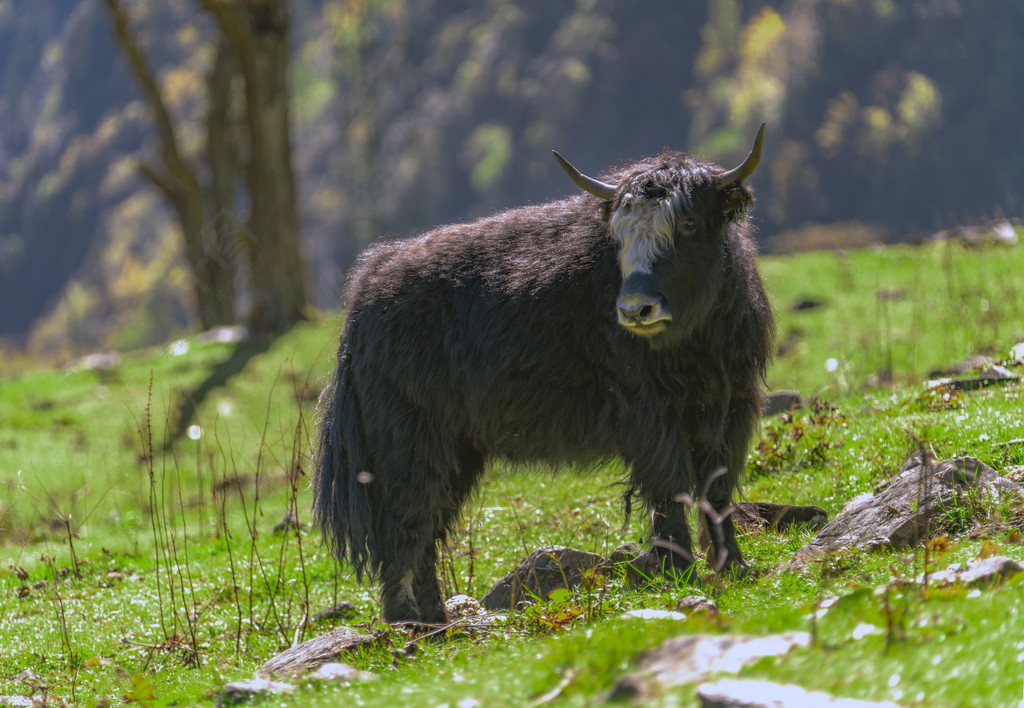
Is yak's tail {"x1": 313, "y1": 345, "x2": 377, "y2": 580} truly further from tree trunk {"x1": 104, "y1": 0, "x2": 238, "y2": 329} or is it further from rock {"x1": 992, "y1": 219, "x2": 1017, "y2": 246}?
tree trunk {"x1": 104, "y1": 0, "x2": 238, "y2": 329}

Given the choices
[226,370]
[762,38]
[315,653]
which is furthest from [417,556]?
[762,38]

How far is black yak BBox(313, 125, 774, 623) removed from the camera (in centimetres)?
573

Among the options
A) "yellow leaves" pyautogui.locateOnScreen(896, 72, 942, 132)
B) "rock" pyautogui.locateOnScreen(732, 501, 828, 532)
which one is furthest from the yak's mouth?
"yellow leaves" pyautogui.locateOnScreen(896, 72, 942, 132)

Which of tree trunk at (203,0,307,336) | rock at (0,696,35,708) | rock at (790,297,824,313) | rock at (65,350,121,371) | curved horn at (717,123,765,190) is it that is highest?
tree trunk at (203,0,307,336)

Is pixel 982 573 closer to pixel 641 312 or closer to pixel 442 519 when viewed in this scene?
pixel 641 312

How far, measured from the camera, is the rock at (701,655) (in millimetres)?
3549

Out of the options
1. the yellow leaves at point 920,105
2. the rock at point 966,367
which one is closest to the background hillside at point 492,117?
the yellow leaves at point 920,105

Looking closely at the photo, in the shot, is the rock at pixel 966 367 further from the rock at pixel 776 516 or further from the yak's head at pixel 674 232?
the yak's head at pixel 674 232

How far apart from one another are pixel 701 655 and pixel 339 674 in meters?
1.84

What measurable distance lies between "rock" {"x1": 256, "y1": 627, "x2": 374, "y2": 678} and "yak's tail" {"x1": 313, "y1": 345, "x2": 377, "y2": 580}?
0.91 m

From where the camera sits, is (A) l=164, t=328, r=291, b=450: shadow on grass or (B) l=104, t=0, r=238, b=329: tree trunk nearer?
(A) l=164, t=328, r=291, b=450: shadow on grass

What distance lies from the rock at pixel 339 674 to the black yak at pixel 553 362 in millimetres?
1113

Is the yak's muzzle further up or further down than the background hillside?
further down

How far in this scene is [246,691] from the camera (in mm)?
4668
